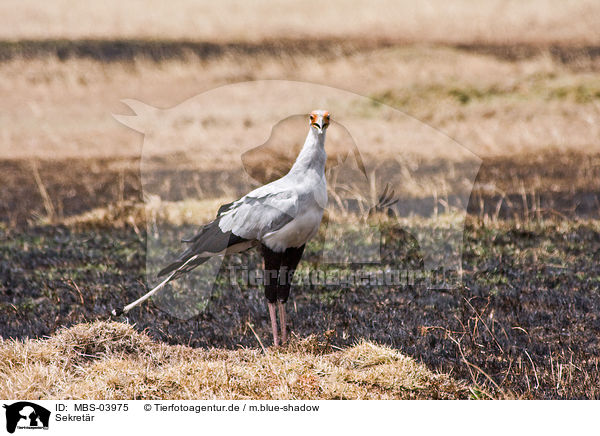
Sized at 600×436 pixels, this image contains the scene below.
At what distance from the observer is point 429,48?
58.0 feet

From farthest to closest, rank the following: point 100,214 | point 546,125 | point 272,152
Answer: point 546,125
point 272,152
point 100,214

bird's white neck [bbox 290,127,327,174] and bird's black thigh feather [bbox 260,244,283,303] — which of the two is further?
bird's black thigh feather [bbox 260,244,283,303]

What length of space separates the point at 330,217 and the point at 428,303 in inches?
128

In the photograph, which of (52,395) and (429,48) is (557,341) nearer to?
(52,395)

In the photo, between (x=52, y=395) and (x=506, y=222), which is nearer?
(x=52, y=395)

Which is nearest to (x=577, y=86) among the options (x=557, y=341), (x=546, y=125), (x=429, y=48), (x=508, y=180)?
(x=546, y=125)

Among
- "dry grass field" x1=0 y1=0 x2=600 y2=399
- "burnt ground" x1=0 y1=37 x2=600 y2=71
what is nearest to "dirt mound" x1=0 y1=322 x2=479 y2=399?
"dry grass field" x1=0 y1=0 x2=600 y2=399

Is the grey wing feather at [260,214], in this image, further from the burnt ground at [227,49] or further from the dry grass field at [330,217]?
the burnt ground at [227,49]

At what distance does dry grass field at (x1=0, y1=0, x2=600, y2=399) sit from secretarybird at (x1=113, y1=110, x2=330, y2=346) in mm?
553

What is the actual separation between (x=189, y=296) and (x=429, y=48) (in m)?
12.1

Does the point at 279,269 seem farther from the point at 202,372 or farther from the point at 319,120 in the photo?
the point at 319,120

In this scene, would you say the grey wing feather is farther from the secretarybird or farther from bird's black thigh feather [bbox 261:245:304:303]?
bird's black thigh feather [bbox 261:245:304:303]
